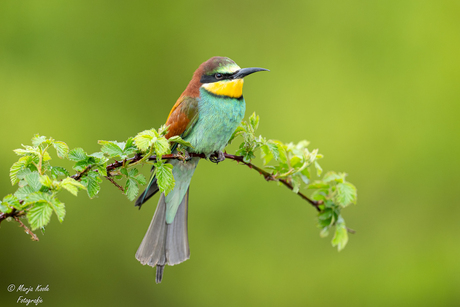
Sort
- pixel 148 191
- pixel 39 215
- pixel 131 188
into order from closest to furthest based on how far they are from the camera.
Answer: pixel 39 215 → pixel 131 188 → pixel 148 191

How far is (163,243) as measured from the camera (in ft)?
5.80

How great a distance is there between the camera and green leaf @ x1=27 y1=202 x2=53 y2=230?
988 mm

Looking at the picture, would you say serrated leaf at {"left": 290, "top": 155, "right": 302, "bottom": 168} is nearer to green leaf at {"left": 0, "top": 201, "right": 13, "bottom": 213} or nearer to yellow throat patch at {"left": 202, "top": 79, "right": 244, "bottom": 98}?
yellow throat patch at {"left": 202, "top": 79, "right": 244, "bottom": 98}

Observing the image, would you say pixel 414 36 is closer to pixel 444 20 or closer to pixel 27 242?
pixel 444 20

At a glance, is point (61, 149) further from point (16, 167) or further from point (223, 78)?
point (223, 78)

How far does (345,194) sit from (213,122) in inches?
24.7

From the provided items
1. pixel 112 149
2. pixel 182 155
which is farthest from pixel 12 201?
pixel 182 155

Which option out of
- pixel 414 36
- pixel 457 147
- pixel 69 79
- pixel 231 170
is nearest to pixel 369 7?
pixel 414 36

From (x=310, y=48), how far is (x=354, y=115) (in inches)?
26.4

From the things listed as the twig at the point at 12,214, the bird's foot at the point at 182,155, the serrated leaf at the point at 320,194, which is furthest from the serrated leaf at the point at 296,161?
the twig at the point at 12,214

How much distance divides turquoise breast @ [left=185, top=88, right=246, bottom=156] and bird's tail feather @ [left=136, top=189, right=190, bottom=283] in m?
0.28

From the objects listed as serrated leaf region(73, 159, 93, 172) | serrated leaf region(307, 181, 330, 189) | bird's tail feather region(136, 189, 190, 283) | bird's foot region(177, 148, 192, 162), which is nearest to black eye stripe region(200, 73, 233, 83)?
bird's foot region(177, 148, 192, 162)

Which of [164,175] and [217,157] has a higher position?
[164,175]

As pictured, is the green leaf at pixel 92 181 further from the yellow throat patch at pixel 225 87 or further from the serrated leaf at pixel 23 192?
the yellow throat patch at pixel 225 87
